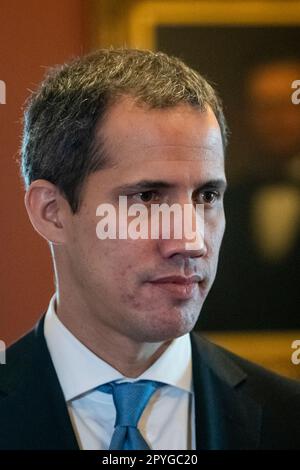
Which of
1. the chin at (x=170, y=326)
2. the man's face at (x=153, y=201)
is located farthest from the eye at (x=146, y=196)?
the chin at (x=170, y=326)

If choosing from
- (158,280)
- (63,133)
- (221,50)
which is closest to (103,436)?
(158,280)

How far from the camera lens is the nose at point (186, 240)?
2.06 feet

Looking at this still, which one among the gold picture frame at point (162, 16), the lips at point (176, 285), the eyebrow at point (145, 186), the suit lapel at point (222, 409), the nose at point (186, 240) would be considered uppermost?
the gold picture frame at point (162, 16)

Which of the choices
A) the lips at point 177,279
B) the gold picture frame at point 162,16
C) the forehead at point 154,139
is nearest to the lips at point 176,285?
the lips at point 177,279

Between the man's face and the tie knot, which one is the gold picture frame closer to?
the man's face

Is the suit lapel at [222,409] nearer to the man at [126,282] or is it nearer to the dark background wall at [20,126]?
the man at [126,282]

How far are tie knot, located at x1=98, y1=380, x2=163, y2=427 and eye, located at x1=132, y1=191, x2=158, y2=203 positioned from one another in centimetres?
19

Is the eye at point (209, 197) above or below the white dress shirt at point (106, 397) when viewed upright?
above

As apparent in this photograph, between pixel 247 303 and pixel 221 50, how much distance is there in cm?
31

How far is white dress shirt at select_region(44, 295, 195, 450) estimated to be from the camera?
0.67m

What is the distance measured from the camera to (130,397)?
2.18 ft

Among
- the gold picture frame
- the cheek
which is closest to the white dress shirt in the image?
the cheek

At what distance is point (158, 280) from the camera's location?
2.07 feet

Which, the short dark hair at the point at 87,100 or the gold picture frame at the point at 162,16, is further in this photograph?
the gold picture frame at the point at 162,16
